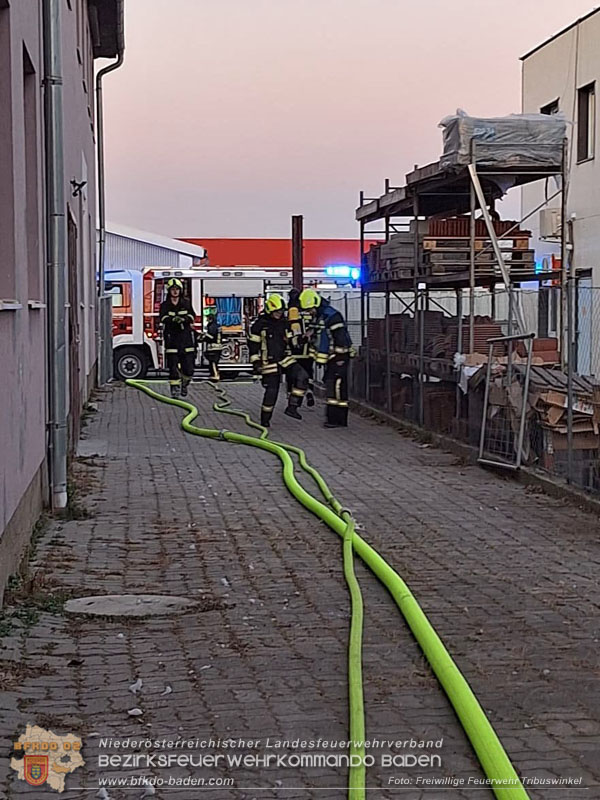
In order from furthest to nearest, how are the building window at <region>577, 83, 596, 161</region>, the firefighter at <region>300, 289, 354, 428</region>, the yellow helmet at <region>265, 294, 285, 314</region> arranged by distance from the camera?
the building window at <region>577, 83, 596, 161</region> < the firefighter at <region>300, 289, 354, 428</region> < the yellow helmet at <region>265, 294, 285, 314</region>

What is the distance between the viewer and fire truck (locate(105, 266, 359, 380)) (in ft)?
103

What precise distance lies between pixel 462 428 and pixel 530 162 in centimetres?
355

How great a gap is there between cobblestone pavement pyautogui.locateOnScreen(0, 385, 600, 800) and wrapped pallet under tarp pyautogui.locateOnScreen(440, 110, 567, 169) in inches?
210

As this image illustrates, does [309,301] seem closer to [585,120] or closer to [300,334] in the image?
[300,334]

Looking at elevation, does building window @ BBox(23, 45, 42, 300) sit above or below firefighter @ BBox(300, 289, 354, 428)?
above

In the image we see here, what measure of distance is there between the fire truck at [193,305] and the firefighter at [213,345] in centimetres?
38

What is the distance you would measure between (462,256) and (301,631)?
11083 millimetres

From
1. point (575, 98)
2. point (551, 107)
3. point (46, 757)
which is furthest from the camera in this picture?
point (551, 107)

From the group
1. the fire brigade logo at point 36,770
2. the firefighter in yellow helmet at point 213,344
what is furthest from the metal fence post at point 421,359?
the firefighter in yellow helmet at point 213,344

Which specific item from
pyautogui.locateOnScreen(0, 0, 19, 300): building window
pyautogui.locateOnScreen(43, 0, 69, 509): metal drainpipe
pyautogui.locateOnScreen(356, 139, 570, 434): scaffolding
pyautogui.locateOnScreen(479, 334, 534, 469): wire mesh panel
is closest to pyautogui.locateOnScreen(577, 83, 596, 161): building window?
pyautogui.locateOnScreen(356, 139, 570, 434): scaffolding

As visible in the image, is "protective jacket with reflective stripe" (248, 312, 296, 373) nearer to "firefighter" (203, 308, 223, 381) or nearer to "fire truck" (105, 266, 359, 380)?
"firefighter" (203, 308, 223, 381)

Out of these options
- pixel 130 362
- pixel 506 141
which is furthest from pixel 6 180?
pixel 130 362

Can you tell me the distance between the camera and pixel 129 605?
23.2ft

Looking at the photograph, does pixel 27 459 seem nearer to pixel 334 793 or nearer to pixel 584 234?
pixel 334 793
